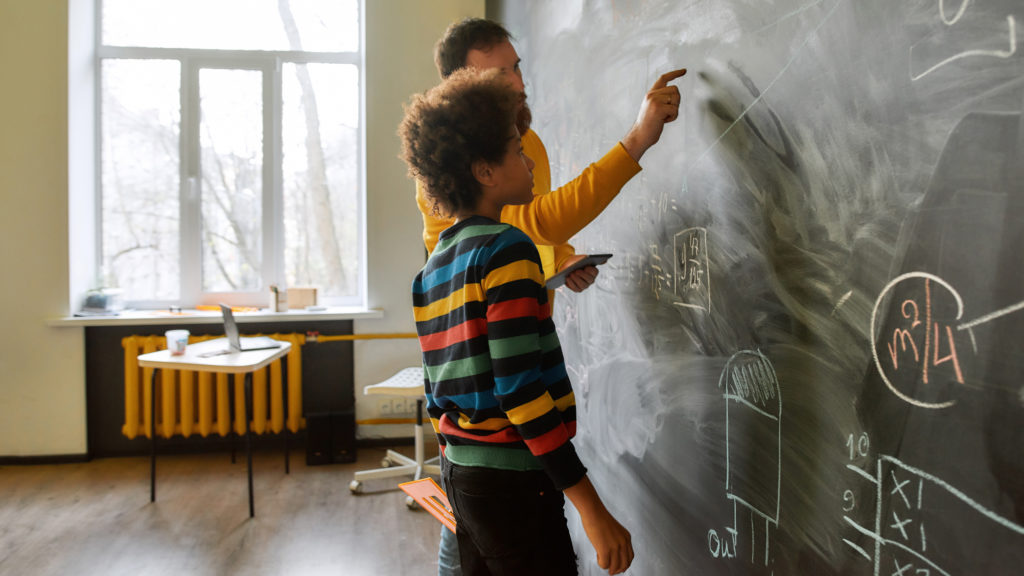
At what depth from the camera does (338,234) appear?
4090mm

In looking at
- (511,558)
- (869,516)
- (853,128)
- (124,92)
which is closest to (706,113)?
(853,128)

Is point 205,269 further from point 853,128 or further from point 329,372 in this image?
point 853,128

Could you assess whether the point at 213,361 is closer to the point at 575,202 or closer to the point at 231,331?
the point at 231,331

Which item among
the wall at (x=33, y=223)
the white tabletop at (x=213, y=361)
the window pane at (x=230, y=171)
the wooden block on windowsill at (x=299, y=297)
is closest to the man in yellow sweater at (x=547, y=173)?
the white tabletop at (x=213, y=361)

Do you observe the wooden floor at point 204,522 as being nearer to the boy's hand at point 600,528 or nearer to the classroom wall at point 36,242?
the classroom wall at point 36,242

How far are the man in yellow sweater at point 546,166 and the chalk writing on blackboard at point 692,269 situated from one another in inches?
6.1

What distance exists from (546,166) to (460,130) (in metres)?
0.45

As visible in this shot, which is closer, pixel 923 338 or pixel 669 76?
pixel 923 338

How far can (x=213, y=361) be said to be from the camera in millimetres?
2834

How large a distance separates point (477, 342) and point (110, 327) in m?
3.54

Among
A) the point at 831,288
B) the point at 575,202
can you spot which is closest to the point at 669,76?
the point at 575,202

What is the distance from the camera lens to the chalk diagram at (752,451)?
35.8 inches

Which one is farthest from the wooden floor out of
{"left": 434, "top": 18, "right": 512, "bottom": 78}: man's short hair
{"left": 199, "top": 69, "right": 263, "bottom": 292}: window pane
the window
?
{"left": 434, "top": 18, "right": 512, "bottom": 78}: man's short hair

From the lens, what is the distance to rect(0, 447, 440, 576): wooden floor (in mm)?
2451
